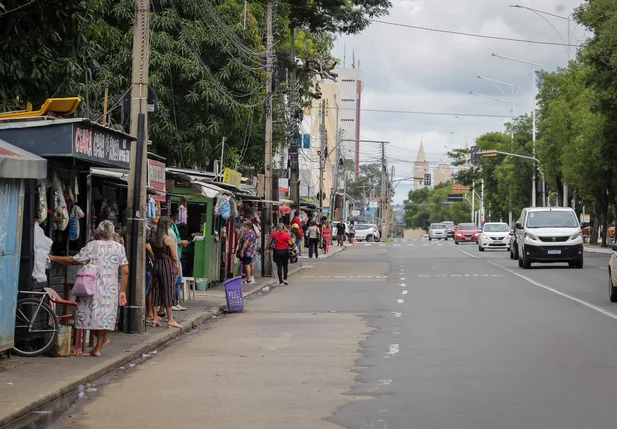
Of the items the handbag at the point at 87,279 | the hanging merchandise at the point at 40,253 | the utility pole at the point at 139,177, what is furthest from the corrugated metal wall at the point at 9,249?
the utility pole at the point at 139,177

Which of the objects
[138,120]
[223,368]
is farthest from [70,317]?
[138,120]

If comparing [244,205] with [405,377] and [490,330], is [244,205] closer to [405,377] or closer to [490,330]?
[490,330]

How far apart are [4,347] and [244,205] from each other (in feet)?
79.0

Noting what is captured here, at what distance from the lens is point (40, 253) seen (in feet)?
43.5

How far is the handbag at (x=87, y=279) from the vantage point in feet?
44.0

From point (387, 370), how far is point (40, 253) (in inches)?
175

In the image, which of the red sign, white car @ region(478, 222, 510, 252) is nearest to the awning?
the red sign

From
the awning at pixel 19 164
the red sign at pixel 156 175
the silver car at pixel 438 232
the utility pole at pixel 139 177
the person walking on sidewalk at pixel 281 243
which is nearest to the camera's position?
the awning at pixel 19 164

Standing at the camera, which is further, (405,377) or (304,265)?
(304,265)

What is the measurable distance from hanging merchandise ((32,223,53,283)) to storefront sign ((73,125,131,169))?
1059 millimetres

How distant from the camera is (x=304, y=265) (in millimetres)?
43312

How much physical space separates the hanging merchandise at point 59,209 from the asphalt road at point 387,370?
2.21 meters

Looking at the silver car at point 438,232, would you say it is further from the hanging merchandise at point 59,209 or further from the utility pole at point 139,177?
the hanging merchandise at point 59,209

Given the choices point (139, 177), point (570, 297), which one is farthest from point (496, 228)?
point (139, 177)
